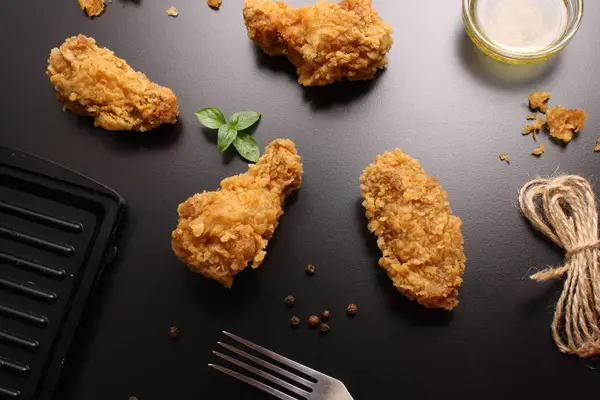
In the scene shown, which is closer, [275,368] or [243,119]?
[275,368]

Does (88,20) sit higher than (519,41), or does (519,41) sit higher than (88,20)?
(519,41)

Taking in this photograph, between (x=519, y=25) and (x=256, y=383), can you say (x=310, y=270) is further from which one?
(x=519, y=25)

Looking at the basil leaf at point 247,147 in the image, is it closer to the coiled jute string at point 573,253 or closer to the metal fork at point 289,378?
the metal fork at point 289,378

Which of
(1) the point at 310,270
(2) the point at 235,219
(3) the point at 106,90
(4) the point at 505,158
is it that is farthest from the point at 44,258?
(4) the point at 505,158

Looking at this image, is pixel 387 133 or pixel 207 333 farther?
pixel 387 133

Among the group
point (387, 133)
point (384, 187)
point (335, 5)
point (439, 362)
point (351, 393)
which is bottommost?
point (351, 393)

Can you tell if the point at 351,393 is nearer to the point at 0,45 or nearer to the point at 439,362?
the point at 439,362

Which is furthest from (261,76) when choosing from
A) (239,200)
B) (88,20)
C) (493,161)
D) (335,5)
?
(493,161)
